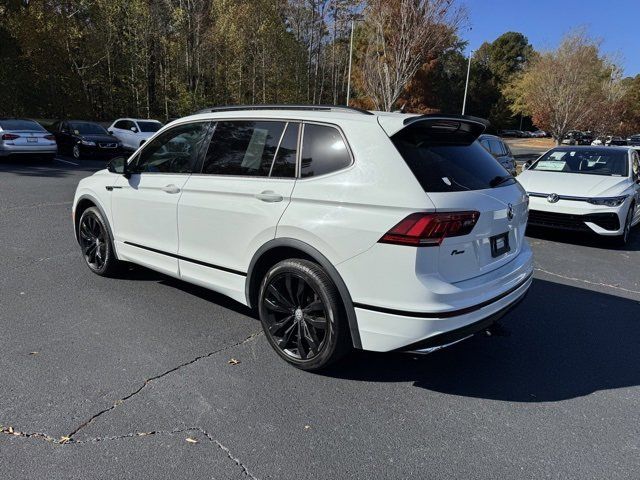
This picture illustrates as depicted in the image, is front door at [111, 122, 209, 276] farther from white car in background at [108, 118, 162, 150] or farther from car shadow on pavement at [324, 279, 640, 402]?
white car in background at [108, 118, 162, 150]

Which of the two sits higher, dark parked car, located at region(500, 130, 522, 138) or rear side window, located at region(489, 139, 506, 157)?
dark parked car, located at region(500, 130, 522, 138)

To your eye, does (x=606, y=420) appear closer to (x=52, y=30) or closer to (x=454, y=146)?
(x=454, y=146)

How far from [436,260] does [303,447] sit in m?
1.30

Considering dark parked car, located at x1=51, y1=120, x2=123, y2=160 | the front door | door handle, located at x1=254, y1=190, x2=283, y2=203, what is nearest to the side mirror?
the front door

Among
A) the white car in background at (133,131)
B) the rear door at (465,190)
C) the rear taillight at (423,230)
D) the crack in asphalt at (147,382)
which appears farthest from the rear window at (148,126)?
the rear taillight at (423,230)

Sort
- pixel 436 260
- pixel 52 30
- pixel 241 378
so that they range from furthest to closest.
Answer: pixel 52 30 < pixel 241 378 < pixel 436 260

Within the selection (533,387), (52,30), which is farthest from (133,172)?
(52,30)

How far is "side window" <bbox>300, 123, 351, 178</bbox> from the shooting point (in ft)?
Answer: 10.6

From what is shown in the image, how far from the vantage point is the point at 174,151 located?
4438 millimetres

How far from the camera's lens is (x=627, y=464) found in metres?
2.62

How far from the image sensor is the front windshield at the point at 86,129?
728 inches

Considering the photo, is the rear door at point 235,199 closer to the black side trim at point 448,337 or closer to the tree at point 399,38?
the black side trim at point 448,337

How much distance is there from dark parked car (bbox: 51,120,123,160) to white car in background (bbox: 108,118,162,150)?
0.72 metres

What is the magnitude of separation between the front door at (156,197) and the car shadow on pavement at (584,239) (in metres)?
6.33
